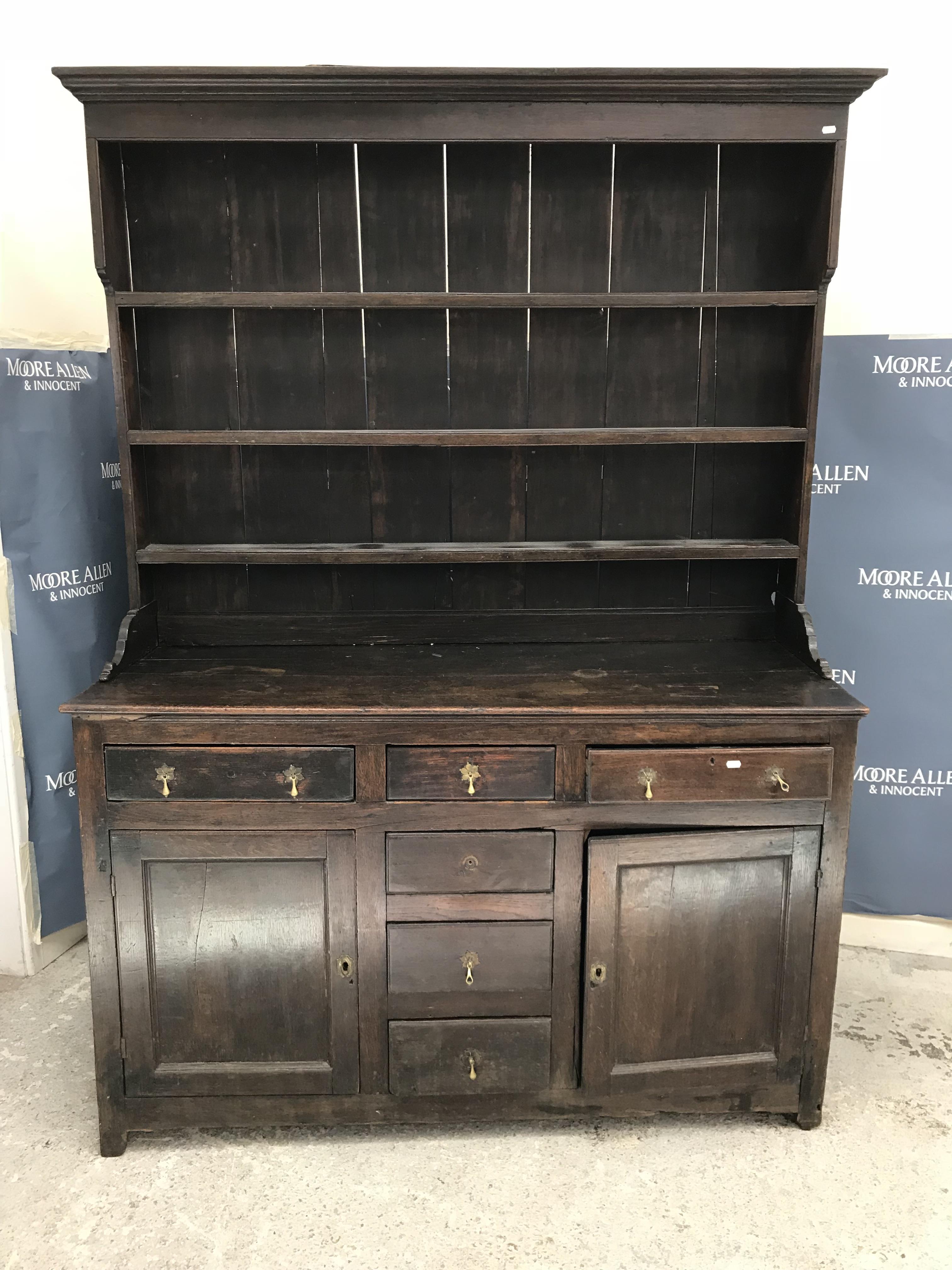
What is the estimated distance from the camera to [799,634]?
238 cm

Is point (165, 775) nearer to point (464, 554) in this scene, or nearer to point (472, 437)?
point (464, 554)

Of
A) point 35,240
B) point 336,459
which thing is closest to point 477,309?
point 336,459

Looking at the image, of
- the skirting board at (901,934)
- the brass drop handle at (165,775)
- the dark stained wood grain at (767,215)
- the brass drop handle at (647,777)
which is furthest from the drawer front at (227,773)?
the skirting board at (901,934)

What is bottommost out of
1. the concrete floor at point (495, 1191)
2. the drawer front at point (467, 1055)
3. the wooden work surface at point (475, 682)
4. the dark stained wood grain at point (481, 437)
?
the concrete floor at point (495, 1191)

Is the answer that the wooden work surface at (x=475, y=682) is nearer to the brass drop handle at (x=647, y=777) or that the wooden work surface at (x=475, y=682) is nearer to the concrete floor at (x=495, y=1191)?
the brass drop handle at (x=647, y=777)

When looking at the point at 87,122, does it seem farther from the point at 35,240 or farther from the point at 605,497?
the point at 605,497

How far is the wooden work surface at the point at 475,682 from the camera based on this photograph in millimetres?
2025

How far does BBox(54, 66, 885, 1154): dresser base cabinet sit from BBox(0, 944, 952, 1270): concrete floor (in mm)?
91

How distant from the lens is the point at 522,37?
2.63 m

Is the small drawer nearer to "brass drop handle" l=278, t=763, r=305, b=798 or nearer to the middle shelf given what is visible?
"brass drop handle" l=278, t=763, r=305, b=798

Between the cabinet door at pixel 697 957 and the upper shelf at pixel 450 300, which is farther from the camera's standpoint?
the upper shelf at pixel 450 300

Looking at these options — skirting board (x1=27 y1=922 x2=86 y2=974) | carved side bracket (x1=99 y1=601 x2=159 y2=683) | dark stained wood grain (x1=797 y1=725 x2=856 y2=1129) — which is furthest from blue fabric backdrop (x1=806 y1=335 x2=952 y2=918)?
skirting board (x1=27 y1=922 x2=86 y2=974)

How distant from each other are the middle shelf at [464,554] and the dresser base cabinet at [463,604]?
1 centimetres

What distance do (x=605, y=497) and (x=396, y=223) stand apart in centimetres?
89
